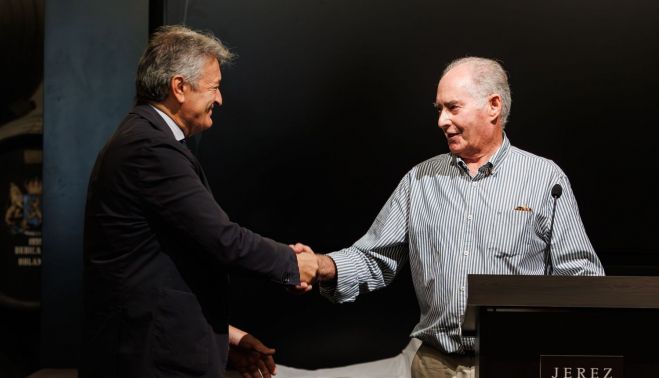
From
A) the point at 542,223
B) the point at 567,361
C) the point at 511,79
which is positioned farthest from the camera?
the point at 511,79

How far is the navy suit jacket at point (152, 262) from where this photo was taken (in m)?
2.12

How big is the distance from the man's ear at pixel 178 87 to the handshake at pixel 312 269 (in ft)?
1.93

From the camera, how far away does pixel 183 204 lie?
216 cm

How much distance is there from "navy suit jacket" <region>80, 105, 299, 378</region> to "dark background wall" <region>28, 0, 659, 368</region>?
1571 millimetres

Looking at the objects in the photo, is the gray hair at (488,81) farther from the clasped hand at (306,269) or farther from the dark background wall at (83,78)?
the dark background wall at (83,78)

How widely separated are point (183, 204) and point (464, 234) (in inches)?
33.8

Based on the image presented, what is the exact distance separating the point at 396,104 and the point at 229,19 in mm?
840

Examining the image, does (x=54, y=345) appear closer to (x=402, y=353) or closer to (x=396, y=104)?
(x=402, y=353)

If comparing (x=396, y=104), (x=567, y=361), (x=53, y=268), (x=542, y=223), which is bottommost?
(x=53, y=268)

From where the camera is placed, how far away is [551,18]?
3.78 m

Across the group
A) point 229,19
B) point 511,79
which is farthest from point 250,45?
point 511,79

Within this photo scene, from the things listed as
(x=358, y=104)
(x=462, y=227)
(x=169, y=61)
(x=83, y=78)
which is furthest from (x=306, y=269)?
(x=83, y=78)

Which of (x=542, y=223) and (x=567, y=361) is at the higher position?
(x=542, y=223)

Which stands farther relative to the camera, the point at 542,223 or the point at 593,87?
the point at 593,87
